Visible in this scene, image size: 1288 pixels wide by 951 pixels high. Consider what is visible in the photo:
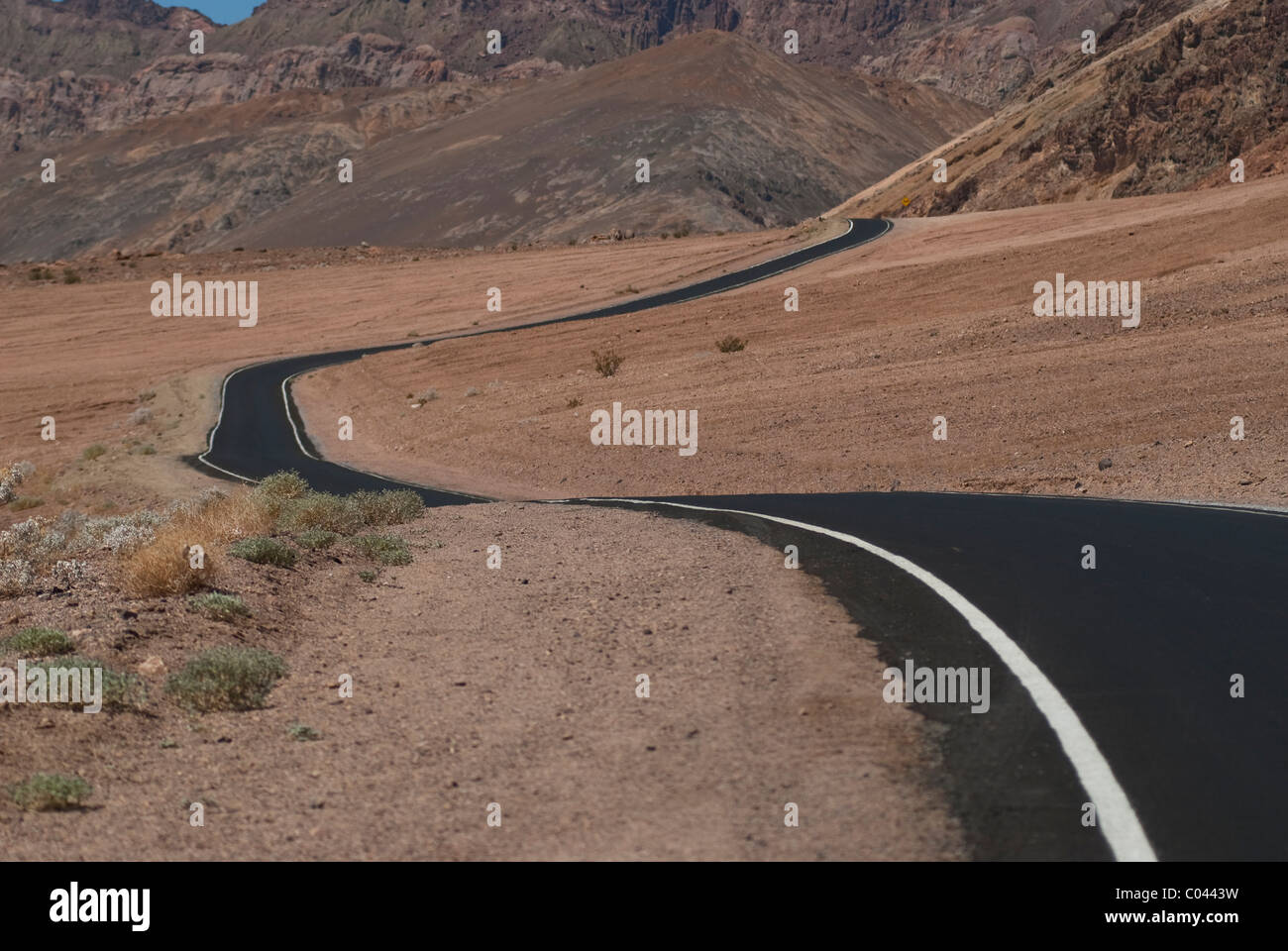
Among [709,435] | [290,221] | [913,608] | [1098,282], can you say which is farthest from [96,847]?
[290,221]

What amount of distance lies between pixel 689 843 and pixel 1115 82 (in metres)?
73.2

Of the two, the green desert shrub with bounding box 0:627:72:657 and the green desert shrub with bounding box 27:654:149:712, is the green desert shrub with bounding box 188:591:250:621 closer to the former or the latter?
the green desert shrub with bounding box 0:627:72:657

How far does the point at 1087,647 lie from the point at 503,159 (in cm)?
12121

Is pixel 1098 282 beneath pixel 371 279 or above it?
beneath

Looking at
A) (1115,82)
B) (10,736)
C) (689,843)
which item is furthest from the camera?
(1115,82)

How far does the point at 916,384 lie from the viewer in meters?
29.2

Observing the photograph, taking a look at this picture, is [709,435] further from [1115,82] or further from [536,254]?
[1115,82]

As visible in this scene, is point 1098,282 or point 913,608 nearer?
point 913,608

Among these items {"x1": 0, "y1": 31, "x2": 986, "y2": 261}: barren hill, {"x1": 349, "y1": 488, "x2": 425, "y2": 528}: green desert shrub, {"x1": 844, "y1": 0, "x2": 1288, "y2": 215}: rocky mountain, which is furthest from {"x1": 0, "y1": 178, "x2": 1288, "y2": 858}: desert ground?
{"x1": 0, "y1": 31, "x2": 986, "y2": 261}: barren hill

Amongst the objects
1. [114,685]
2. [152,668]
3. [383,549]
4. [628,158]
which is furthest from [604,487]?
[628,158]
